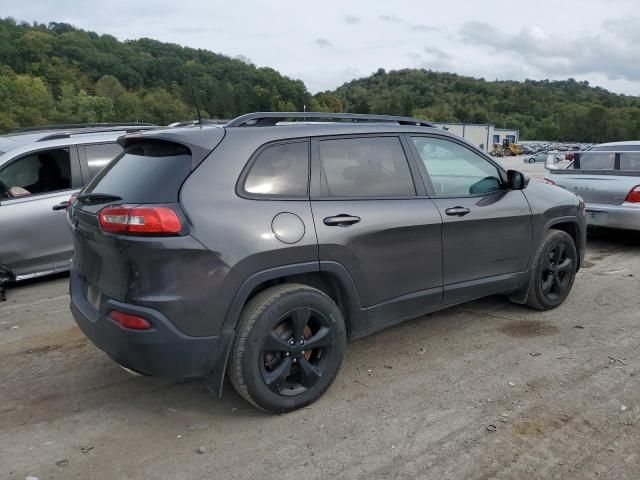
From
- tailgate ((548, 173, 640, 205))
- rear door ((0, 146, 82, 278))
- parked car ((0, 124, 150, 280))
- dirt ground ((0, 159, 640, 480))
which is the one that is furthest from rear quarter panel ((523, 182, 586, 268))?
rear door ((0, 146, 82, 278))

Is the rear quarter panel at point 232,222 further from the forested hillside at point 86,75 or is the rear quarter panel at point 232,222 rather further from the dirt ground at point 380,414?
the forested hillside at point 86,75

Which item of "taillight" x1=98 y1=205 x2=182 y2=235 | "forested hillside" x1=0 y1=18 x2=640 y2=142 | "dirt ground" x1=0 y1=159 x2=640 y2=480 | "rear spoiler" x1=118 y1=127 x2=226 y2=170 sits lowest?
"dirt ground" x1=0 y1=159 x2=640 y2=480

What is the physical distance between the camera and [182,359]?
284 centimetres

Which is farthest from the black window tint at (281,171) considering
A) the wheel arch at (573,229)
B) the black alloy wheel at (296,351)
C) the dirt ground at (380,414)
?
the wheel arch at (573,229)

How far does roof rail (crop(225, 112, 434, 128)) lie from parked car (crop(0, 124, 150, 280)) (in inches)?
129

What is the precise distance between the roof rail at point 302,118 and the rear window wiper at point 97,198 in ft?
2.62

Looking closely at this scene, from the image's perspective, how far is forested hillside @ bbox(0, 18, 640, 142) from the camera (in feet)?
177

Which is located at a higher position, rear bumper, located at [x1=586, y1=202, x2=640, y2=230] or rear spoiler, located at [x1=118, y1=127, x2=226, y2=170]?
rear spoiler, located at [x1=118, y1=127, x2=226, y2=170]

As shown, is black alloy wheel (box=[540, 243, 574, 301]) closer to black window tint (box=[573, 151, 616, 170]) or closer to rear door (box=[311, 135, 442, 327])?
rear door (box=[311, 135, 442, 327])

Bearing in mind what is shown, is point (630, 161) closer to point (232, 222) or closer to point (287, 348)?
point (287, 348)

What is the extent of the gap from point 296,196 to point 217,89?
4953cm

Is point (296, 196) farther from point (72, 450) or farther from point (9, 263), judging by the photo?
point (9, 263)

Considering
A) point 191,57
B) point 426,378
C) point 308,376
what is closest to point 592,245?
point 426,378

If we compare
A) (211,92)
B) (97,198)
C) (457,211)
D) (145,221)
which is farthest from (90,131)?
(211,92)
